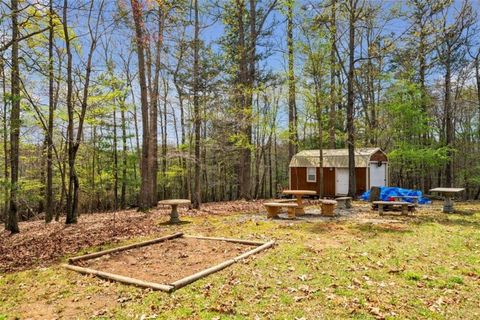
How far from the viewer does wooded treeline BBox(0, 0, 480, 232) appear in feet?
38.7

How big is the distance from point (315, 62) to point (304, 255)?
36.8 ft

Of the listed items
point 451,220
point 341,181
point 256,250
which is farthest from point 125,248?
point 341,181

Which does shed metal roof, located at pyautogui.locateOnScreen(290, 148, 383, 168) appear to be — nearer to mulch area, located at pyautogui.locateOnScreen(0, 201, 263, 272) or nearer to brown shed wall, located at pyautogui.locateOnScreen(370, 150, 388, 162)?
brown shed wall, located at pyautogui.locateOnScreen(370, 150, 388, 162)

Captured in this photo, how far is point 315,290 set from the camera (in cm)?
438

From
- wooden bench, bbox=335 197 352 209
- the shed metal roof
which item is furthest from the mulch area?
the shed metal roof

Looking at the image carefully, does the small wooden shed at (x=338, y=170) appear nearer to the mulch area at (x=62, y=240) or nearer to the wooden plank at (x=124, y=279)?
the mulch area at (x=62, y=240)

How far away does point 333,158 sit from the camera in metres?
19.1

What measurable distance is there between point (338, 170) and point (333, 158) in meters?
0.79

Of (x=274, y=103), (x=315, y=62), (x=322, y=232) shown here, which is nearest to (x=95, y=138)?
(x=274, y=103)

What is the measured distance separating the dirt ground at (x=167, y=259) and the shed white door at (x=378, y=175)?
13395mm

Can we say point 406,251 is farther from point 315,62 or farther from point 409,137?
point 409,137

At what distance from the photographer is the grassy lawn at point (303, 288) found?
382cm

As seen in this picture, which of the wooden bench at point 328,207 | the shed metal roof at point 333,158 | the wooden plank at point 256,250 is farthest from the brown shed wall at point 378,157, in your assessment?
the wooden plank at point 256,250

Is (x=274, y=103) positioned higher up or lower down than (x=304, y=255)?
higher up
